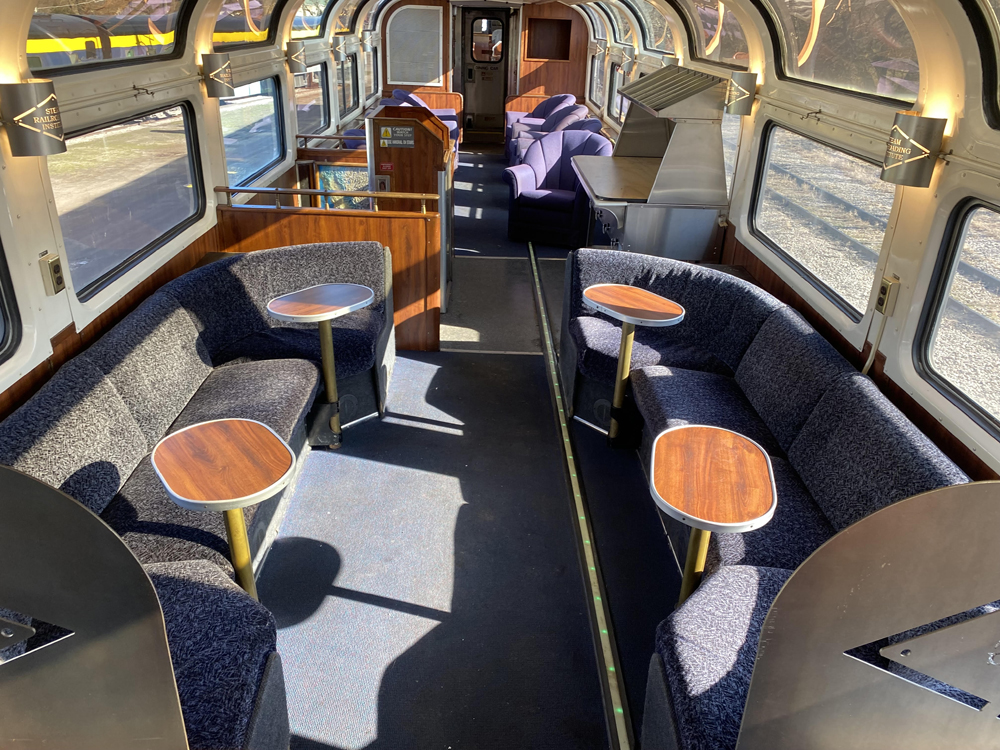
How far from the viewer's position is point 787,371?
3451 mm

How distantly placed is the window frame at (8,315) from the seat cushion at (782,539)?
Result: 2724 mm

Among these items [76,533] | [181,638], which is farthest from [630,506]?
[76,533]

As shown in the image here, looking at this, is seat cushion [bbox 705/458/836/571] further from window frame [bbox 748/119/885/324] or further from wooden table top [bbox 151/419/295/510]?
wooden table top [bbox 151/419/295/510]

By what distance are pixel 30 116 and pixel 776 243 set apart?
4003mm

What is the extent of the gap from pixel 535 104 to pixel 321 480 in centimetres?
1090

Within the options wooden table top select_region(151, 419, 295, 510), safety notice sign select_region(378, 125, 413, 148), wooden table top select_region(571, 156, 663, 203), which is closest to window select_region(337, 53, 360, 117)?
safety notice sign select_region(378, 125, 413, 148)

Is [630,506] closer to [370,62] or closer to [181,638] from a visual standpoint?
[181,638]

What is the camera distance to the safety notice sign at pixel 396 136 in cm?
→ 587

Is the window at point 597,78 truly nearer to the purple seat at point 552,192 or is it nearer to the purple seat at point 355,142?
the purple seat at point 355,142

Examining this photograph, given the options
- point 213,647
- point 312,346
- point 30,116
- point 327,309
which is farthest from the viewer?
point 312,346

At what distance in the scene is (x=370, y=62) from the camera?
40.2 feet

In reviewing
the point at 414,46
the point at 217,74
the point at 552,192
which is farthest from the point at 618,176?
the point at 414,46

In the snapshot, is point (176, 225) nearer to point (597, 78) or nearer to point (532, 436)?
point (532, 436)

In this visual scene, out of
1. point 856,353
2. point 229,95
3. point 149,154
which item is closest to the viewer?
point 856,353
